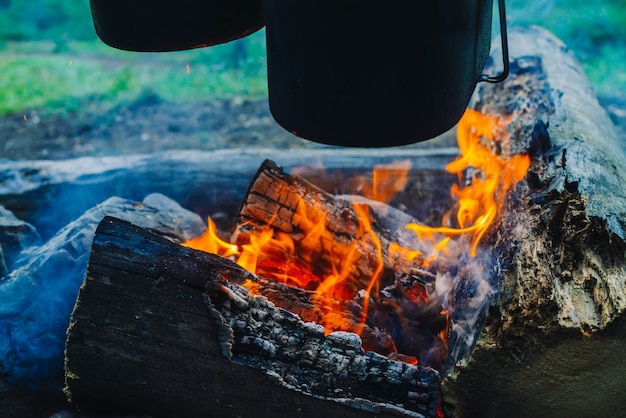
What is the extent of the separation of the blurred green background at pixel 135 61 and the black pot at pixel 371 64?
431 centimetres

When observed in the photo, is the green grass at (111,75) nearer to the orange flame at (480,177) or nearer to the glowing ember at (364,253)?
the orange flame at (480,177)

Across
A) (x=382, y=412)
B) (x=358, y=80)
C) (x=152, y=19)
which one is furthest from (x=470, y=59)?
(x=382, y=412)

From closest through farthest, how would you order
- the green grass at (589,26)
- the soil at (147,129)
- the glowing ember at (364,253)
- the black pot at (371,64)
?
the black pot at (371,64) → the glowing ember at (364,253) → the soil at (147,129) → the green grass at (589,26)

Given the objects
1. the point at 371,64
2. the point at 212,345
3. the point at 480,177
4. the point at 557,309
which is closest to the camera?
the point at 371,64

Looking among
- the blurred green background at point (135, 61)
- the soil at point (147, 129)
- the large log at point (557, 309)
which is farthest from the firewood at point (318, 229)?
the blurred green background at point (135, 61)

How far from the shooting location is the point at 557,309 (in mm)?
1625

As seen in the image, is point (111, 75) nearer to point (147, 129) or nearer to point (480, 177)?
point (147, 129)

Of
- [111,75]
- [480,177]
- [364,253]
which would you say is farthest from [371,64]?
[111,75]

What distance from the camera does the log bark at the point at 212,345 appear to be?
182cm

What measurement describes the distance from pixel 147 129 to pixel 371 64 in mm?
4158

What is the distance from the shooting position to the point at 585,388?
1.71 meters

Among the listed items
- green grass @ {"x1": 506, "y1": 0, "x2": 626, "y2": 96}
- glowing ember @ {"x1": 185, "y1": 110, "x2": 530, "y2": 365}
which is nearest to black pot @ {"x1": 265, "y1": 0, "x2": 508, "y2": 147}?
glowing ember @ {"x1": 185, "y1": 110, "x2": 530, "y2": 365}

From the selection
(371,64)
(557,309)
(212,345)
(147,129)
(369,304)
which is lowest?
(147,129)

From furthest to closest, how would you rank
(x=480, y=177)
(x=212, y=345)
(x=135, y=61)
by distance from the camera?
(x=135, y=61) < (x=480, y=177) < (x=212, y=345)
